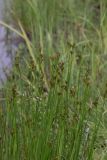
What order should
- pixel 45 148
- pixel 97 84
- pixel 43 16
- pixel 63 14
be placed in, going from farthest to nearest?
pixel 63 14 < pixel 43 16 < pixel 97 84 < pixel 45 148

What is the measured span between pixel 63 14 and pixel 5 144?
127 inches

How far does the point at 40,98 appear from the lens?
2375mm

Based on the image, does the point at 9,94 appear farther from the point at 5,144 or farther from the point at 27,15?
the point at 27,15

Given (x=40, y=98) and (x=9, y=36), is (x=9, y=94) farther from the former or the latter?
(x=9, y=36)

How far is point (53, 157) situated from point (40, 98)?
0.93ft

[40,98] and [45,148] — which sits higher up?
[40,98]

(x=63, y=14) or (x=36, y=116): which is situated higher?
(x=63, y=14)

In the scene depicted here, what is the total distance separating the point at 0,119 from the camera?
2.34 meters

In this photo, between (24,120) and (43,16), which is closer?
(24,120)

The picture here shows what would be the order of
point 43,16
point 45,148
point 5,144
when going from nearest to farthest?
point 45,148 → point 5,144 → point 43,16

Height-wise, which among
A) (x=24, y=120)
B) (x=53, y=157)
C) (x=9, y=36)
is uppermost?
(x=9, y=36)

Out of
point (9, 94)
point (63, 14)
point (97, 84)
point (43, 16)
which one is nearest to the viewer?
point (9, 94)

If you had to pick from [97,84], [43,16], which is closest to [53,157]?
[97,84]

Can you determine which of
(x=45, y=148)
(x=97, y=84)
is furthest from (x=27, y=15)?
(x=45, y=148)
